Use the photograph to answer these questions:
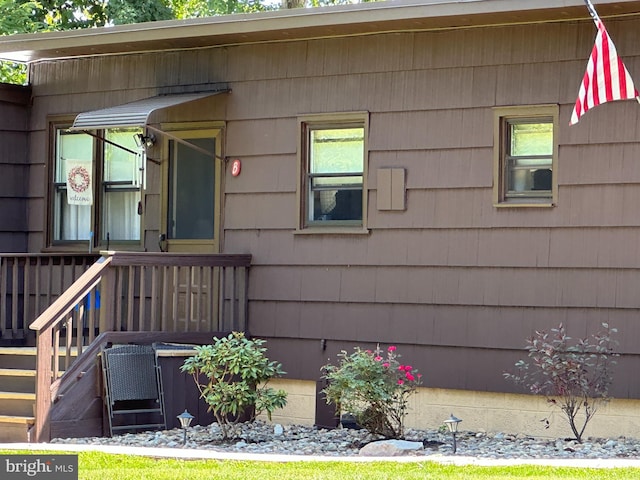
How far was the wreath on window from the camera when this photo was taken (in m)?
11.9

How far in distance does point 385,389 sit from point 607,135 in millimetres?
2608

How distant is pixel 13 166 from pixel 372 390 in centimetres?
523

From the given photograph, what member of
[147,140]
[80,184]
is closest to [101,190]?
[80,184]

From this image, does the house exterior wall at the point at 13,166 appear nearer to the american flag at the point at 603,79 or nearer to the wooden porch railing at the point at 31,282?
the wooden porch railing at the point at 31,282

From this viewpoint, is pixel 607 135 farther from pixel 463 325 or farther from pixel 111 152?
pixel 111 152

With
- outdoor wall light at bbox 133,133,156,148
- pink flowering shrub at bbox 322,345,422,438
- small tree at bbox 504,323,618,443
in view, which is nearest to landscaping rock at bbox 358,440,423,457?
pink flowering shrub at bbox 322,345,422,438

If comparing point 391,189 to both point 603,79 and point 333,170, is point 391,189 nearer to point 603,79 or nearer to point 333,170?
point 333,170

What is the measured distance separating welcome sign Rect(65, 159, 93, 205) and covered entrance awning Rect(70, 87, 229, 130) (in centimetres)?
103

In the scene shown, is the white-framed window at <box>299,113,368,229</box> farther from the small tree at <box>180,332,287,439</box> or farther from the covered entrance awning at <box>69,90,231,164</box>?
the small tree at <box>180,332,287,439</box>

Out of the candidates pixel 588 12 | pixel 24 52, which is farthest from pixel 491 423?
pixel 24 52

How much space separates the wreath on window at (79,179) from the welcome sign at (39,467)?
4.55m

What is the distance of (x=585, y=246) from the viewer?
920cm

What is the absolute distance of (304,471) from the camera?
23.8 ft

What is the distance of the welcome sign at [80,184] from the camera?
38.8ft
